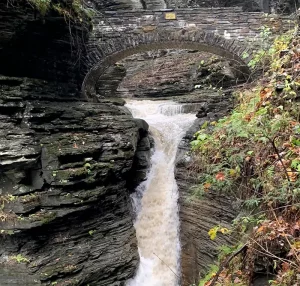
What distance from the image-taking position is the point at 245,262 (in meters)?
4.54

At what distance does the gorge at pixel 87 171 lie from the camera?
5969 mm

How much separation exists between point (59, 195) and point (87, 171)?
0.65 m

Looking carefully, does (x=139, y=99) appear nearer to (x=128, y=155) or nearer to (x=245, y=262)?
(x=128, y=155)

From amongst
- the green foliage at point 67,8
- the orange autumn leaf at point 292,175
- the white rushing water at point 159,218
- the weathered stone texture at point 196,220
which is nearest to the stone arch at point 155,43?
the green foliage at point 67,8

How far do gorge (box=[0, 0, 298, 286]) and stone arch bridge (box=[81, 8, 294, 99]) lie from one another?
32 millimetres

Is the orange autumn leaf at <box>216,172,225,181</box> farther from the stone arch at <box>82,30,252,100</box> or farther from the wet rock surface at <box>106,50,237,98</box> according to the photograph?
the wet rock surface at <box>106,50,237,98</box>

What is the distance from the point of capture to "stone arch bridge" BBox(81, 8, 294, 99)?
10.4 metres

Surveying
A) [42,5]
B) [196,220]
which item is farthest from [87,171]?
[42,5]

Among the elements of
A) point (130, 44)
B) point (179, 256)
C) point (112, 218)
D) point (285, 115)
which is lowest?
point (179, 256)

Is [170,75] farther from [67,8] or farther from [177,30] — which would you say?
[67,8]

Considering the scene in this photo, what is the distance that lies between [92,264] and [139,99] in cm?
959

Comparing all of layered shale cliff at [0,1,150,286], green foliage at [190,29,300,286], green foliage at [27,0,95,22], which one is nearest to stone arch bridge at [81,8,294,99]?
green foliage at [27,0,95,22]

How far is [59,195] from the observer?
20.1 ft

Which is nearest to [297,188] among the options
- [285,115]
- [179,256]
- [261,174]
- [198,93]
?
[261,174]
